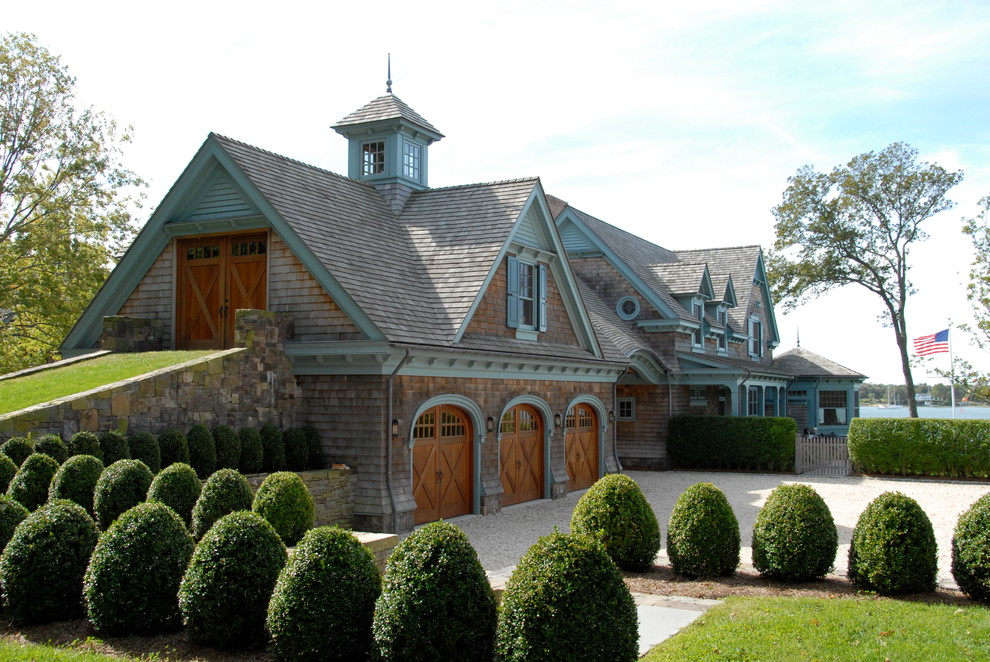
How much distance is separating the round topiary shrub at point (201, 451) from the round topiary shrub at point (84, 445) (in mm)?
1996

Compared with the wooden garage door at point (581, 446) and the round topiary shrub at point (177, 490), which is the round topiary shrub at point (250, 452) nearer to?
the round topiary shrub at point (177, 490)

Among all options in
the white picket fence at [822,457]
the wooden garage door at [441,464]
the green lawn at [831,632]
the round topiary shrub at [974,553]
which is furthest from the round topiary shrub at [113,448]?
the white picket fence at [822,457]

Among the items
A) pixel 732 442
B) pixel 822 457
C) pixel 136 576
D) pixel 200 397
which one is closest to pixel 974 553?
pixel 136 576

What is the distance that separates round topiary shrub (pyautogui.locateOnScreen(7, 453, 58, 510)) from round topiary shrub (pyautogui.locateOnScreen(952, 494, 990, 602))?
1070cm

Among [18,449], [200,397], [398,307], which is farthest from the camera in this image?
[398,307]

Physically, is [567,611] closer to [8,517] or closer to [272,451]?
[8,517]

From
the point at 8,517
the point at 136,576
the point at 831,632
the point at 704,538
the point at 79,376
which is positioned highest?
the point at 79,376

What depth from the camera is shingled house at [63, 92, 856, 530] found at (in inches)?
615

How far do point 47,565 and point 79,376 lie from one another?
287 inches

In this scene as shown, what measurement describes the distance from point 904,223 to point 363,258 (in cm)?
3133

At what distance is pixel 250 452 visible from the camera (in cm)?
1413

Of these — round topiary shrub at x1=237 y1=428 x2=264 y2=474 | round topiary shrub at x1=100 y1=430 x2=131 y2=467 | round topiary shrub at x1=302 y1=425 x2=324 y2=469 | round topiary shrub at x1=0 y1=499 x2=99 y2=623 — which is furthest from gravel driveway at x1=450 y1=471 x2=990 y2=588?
round topiary shrub at x1=0 y1=499 x2=99 y2=623

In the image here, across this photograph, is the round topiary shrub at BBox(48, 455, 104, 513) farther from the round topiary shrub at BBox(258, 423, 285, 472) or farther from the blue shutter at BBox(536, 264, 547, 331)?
the blue shutter at BBox(536, 264, 547, 331)

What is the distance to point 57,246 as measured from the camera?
26594mm
